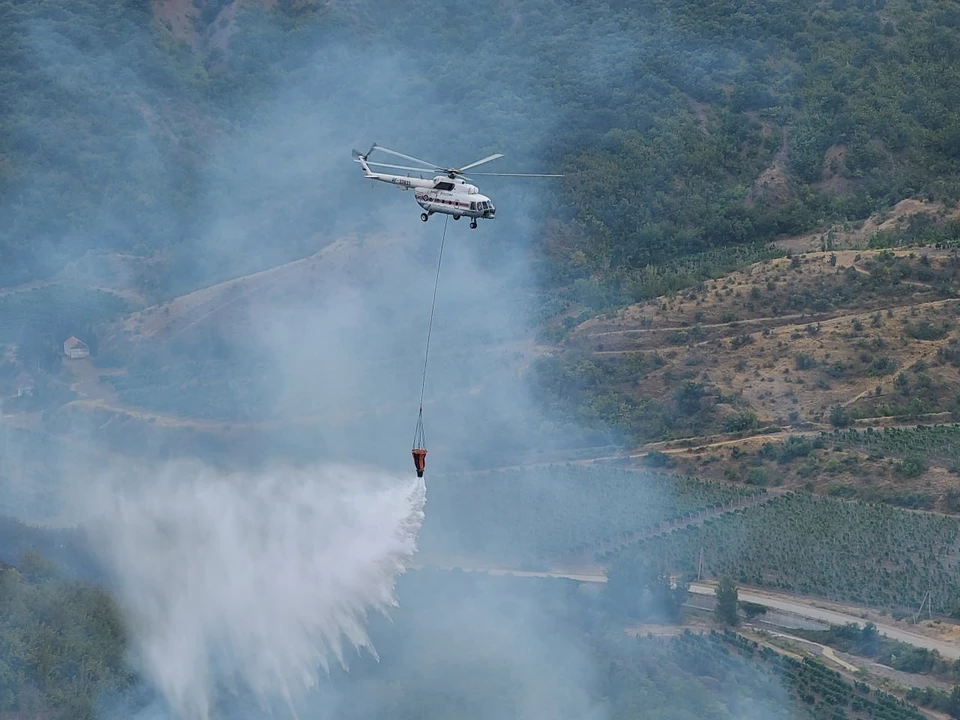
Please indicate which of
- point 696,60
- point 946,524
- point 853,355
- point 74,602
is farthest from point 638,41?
point 74,602

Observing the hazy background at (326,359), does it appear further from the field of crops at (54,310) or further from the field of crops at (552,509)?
the field of crops at (54,310)

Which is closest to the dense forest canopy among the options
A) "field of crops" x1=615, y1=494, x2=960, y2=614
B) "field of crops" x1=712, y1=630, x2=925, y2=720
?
"field of crops" x1=615, y1=494, x2=960, y2=614

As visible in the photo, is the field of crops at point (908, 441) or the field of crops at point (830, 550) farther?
the field of crops at point (908, 441)

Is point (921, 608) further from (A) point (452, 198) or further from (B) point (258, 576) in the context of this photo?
(B) point (258, 576)

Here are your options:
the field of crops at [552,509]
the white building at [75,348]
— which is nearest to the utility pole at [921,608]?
the field of crops at [552,509]

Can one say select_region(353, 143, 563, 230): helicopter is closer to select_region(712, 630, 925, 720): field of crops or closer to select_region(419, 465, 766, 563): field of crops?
select_region(419, 465, 766, 563): field of crops
